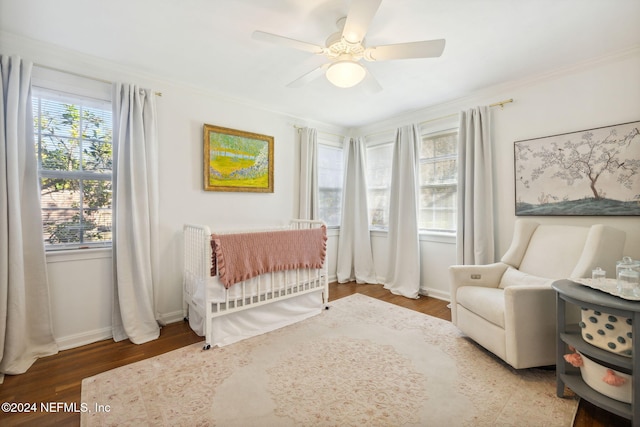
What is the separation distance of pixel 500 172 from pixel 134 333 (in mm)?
3850

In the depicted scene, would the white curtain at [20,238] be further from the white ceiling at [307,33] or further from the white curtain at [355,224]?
the white curtain at [355,224]

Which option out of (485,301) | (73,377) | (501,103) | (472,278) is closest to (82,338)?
(73,377)

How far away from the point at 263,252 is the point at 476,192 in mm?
2308

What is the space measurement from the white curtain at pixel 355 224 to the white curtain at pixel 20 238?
10.6 ft

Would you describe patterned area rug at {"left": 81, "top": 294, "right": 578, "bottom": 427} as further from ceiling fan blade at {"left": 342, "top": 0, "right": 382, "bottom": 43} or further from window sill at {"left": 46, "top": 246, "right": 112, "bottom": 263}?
ceiling fan blade at {"left": 342, "top": 0, "right": 382, "bottom": 43}

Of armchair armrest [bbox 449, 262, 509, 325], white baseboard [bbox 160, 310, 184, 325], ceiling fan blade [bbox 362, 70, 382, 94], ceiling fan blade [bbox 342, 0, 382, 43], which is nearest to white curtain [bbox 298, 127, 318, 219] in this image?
ceiling fan blade [bbox 362, 70, 382, 94]

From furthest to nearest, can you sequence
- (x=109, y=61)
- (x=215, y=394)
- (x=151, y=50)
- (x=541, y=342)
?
1. (x=109, y=61)
2. (x=151, y=50)
3. (x=541, y=342)
4. (x=215, y=394)

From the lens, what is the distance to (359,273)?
4207 mm

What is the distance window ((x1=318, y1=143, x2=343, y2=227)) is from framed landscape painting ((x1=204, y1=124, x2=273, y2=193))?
3.20ft

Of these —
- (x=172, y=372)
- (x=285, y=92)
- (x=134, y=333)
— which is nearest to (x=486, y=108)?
(x=285, y=92)

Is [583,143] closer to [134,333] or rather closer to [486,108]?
[486,108]

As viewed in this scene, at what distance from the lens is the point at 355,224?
429 cm

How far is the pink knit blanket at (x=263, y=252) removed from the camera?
7.33 ft

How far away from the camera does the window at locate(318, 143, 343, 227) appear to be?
167 inches
